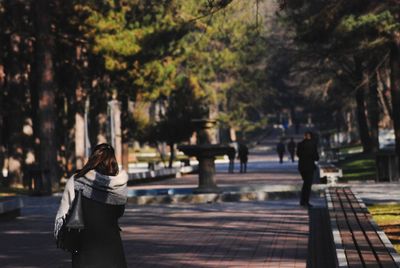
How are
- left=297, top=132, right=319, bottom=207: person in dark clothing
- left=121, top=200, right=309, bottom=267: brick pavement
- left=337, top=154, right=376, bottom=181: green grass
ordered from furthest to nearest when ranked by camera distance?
left=337, top=154, right=376, bottom=181: green grass < left=297, top=132, right=319, bottom=207: person in dark clothing < left=121, top=200, right=309, bottom=267: brick pavement

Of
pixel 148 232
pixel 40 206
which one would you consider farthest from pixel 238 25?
pixel 148 232

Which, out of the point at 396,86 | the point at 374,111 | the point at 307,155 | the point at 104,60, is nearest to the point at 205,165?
the point at 307,155

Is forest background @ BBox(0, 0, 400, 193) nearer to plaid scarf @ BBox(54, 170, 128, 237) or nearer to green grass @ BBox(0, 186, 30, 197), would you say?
green grass @ BBox(0, 186, 30, 197)

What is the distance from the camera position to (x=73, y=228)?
844cm

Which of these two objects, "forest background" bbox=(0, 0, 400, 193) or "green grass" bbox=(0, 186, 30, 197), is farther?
"forest background" bbox=(0, 0, 400, 193)

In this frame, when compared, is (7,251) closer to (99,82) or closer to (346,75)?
(99,82)

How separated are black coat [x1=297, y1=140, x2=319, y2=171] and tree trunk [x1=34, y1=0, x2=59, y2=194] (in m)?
13.3

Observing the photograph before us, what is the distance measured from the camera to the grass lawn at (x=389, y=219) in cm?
1588

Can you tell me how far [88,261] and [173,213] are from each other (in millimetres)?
15506

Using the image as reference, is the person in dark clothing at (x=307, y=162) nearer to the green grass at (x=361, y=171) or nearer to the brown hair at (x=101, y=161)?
the green grass at (x=361, y=171)

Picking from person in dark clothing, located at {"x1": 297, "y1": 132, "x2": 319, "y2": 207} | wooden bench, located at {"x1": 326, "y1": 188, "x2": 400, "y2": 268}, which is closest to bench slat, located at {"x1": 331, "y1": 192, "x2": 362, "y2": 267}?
wooden bench, located at {"x1": 326, "y1": 188, "x2": 400, "y2": 268}

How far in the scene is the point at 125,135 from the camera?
54.8m

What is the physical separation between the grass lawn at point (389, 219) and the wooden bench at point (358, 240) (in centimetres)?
37

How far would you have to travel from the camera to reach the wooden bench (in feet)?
35.7
